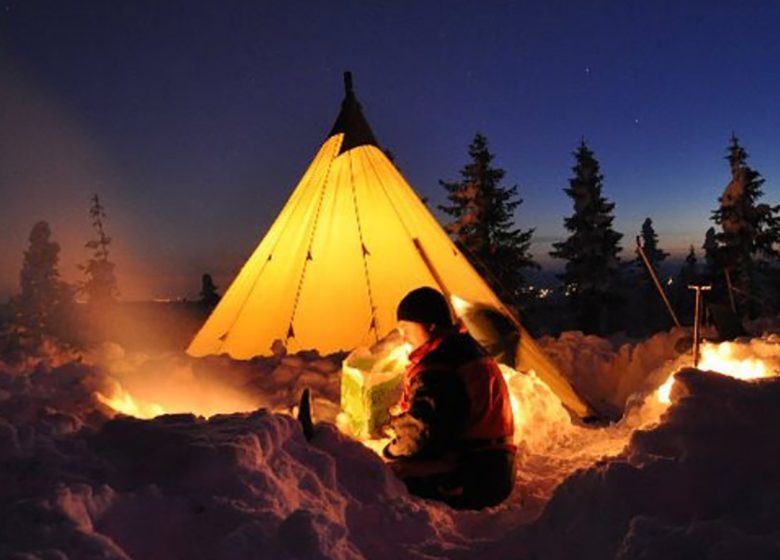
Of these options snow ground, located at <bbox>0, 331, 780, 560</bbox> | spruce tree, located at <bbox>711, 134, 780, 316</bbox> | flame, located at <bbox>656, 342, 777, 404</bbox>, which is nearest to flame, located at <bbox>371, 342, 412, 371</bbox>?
snow ground, located at <bbox>0, 331, 780, 560</bbox>

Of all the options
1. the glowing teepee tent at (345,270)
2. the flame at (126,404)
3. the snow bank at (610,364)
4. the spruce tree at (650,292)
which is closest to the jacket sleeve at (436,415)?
the flame at (126,404)

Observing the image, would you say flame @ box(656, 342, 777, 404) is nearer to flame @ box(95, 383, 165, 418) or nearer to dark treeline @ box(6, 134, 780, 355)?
flame @ box(95, 383, 165, 418)

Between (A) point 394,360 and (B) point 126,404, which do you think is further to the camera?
(A) point 394,360

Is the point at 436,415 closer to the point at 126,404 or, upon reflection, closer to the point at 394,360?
the point at 394,360

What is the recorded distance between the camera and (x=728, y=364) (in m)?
5.40

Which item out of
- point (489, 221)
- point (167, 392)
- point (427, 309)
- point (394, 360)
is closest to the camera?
point (427, 309)

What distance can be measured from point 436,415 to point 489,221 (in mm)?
19862

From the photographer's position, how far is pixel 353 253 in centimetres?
732

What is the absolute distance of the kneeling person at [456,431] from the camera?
3.65 meters

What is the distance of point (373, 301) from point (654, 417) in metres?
3.23

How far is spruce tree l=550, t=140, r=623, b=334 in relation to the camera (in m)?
26.2

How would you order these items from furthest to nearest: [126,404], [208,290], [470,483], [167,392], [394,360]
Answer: [208,290] → [167,392] → [394,360] → [126,404] → [470,483]

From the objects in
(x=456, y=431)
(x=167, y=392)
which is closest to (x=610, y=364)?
(x=456, y=431)

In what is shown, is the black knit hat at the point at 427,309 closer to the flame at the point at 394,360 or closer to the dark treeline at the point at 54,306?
the flame at the point at 394,360
